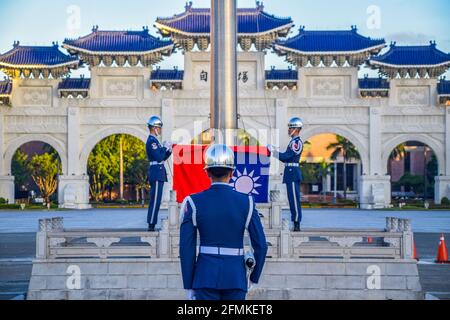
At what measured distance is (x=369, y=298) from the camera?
8.16 metres

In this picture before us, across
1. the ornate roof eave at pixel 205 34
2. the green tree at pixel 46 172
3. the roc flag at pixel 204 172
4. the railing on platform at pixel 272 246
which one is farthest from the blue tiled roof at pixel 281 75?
the railing on platform at pixel 272 246

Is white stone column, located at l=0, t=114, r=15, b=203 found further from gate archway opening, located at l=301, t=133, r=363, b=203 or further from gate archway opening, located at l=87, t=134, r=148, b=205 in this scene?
gate archway opening, located at l=301, t=133, r=363, b=203

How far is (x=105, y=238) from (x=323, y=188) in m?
53.4

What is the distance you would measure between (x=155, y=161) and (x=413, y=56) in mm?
28887

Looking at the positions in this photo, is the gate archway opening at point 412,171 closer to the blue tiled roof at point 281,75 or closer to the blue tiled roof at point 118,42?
the blue tiled roof at point 281,75

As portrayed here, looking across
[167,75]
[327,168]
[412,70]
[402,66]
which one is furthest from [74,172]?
[327,168]

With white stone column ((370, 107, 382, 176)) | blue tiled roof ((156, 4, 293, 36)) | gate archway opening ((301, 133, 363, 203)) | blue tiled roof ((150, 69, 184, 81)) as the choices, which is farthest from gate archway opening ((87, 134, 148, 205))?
gate archway opening ((301, 133, 363, 203))

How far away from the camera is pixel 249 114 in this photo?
3572cm

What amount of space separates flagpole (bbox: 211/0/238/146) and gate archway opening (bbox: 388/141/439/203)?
41.6 m

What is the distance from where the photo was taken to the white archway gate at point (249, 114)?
117 feet

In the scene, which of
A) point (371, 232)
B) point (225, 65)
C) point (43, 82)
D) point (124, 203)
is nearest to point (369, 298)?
point (371, 232)

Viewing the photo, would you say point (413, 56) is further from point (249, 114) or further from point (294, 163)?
point (294, 163)

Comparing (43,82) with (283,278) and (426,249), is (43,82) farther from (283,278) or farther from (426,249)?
(283,278)

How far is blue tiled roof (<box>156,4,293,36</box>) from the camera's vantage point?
35500 millimetres
